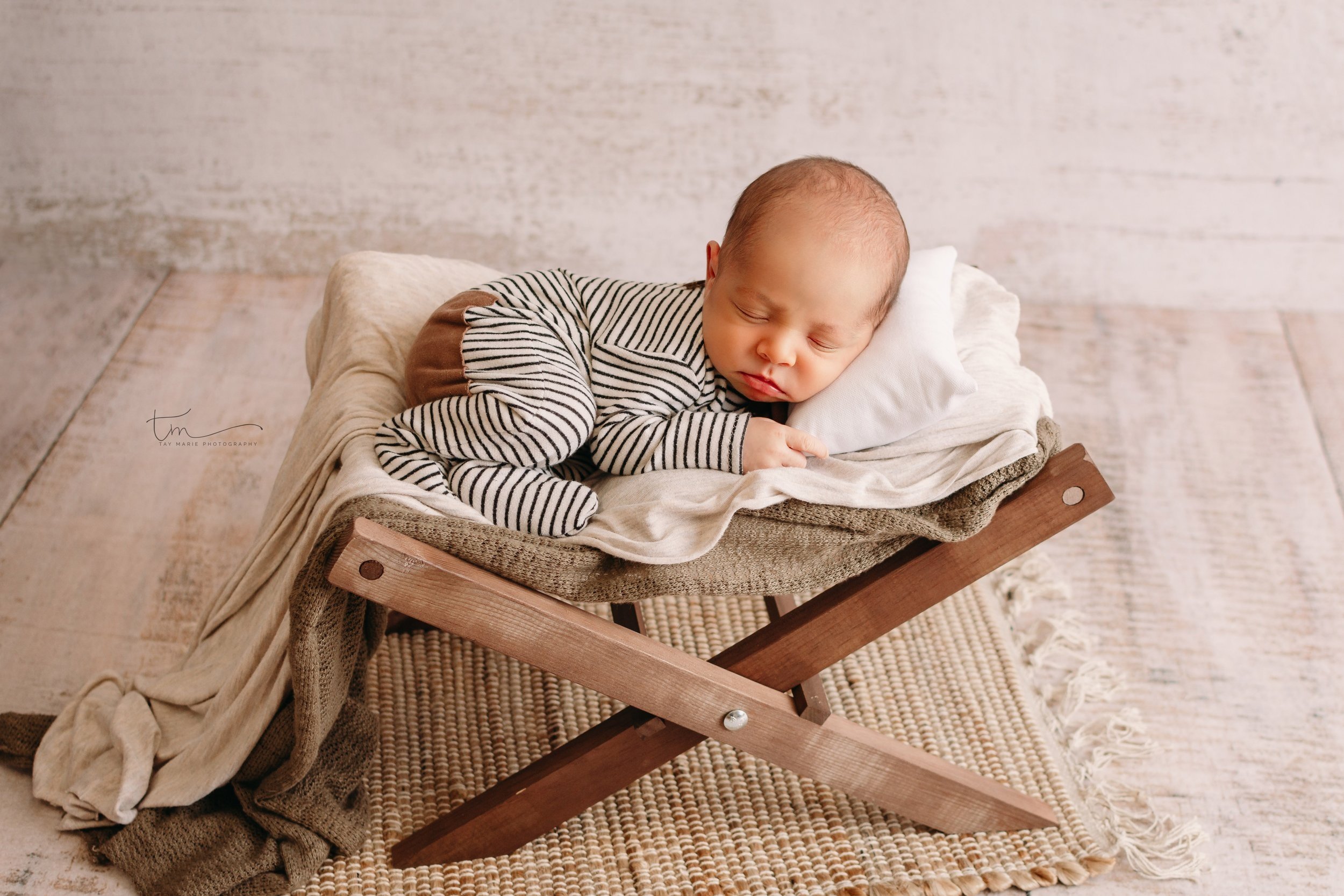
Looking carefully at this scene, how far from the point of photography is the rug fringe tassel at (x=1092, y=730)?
179 cm

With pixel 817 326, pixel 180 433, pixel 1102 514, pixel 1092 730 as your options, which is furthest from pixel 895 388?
pixel 180 433

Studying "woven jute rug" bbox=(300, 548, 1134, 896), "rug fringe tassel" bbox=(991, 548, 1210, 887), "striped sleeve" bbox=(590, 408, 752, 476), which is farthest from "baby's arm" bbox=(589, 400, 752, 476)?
"rug fringe tassel" bbox=(991, 548, 1210, 887)

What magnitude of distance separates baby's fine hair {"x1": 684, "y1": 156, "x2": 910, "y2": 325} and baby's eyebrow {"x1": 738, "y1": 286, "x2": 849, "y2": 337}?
46 mm

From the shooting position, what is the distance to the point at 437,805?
5.88 feet

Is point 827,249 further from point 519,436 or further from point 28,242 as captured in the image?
point 28,242

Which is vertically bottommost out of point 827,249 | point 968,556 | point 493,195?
point 493,195

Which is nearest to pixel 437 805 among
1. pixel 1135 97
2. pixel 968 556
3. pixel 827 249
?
pixel 968 556

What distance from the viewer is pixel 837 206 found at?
1.44m

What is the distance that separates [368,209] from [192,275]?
1.75 ft

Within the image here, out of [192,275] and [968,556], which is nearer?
[968,556]

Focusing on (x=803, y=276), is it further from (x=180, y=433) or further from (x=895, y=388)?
(x=180, y=433)

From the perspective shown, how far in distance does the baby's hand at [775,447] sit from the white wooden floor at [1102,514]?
85cm

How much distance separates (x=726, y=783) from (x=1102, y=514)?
1.15 m

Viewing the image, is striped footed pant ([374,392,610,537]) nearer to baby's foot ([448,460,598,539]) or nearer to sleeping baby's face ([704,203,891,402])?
baby's foot ([448,460,598,539])
